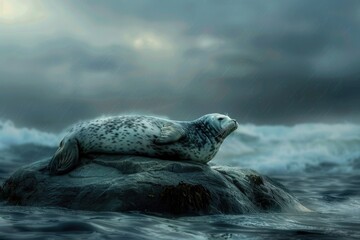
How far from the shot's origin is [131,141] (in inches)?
318

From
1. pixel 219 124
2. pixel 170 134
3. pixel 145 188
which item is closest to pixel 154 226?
pixel 145 188

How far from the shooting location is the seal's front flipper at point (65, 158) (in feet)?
25.2

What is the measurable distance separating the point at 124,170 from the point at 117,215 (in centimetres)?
149

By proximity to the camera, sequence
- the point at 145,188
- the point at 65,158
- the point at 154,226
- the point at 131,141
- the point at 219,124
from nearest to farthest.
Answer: the point at 154,226 → the point at 145,188 → the point at 65,158 → the point at 131,141 → the point at 219,124

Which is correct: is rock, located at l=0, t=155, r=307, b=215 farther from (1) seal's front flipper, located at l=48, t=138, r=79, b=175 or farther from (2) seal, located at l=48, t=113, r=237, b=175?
(2) seal, located at l=48, t=113, r=237, b=175

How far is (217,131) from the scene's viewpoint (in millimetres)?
8828

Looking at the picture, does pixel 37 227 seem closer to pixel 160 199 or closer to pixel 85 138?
pixel 160 199

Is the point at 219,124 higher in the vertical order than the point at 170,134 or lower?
higher

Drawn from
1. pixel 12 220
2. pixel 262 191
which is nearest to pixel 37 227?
pixel 12 220

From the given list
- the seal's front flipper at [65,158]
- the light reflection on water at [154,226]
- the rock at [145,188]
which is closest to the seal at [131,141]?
the seal's front flipper at [65,158]

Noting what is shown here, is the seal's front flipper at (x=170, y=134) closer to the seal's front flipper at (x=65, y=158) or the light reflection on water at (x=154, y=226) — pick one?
the seal's front flipper at (x=65, y=158)

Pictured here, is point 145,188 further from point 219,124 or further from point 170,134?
point 219,124

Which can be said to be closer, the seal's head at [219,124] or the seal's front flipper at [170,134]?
the seal's front flipper at [170,134]

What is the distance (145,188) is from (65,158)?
175 cm
